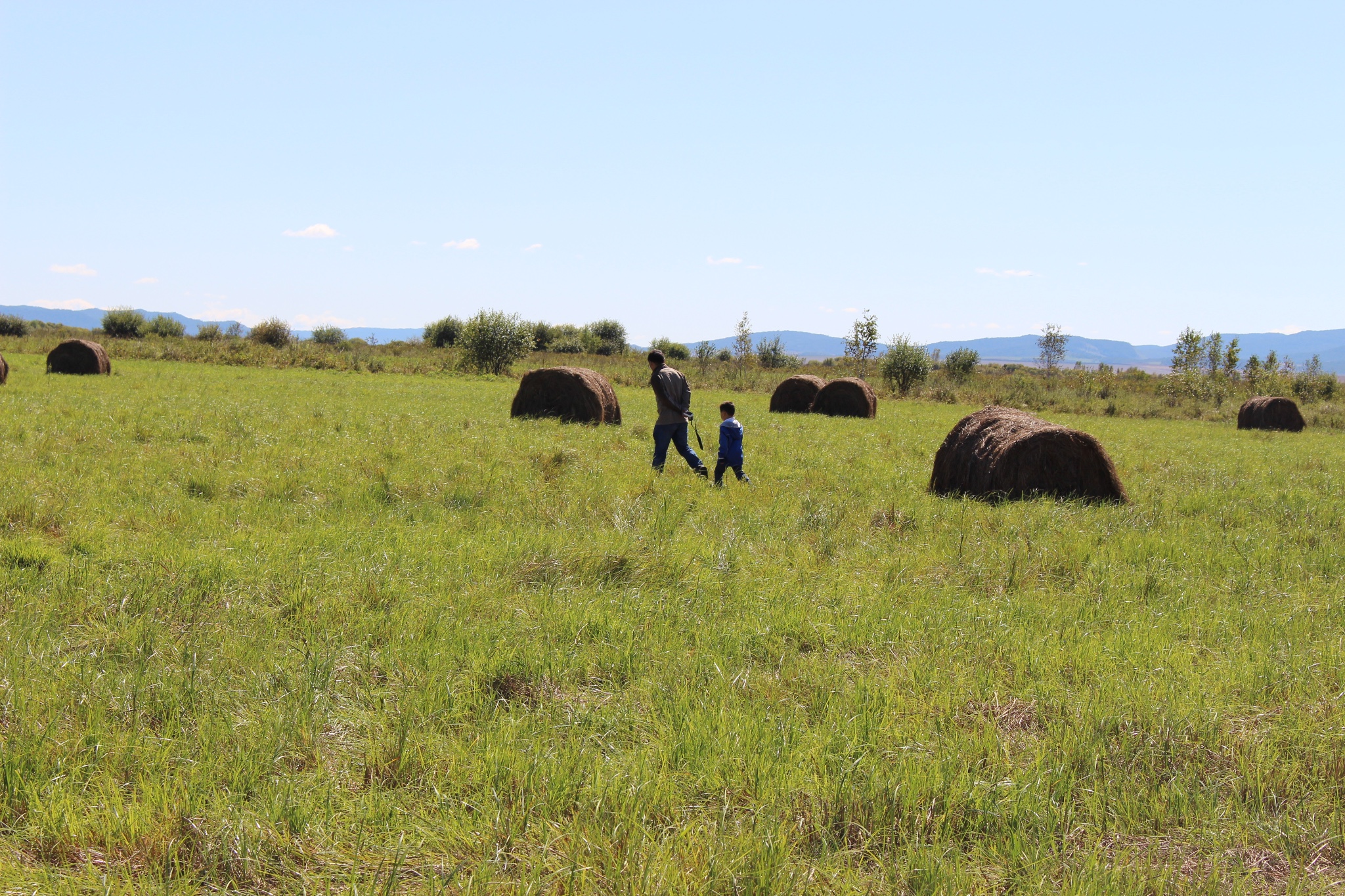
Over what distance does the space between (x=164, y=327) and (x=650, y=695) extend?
77.7 meters

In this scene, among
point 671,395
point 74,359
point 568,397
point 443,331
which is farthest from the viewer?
point 443,331

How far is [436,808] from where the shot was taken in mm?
3314

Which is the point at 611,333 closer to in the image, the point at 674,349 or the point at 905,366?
the point at 674,349

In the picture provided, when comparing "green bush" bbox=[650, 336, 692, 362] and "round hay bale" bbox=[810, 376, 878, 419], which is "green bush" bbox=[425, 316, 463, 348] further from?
"round hay bale" bbox=[810, 376, 878, 419]

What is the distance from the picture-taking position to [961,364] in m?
62.2

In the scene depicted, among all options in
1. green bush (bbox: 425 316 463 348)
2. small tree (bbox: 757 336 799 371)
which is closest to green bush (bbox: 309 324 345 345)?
green bush (bbox: 425 316 463 348)

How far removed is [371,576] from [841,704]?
381 cm

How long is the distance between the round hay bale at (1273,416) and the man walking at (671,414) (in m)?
30.1

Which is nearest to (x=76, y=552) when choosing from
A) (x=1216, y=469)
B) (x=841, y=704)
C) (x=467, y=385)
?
(x=841, y=704)

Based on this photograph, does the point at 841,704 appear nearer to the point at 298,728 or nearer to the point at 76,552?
the point at 298,728

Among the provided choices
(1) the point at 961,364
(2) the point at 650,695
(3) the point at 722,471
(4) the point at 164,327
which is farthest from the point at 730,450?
(4) the point at 164,327

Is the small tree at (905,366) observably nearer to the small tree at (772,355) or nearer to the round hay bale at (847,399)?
the round hay bale at (847,399)

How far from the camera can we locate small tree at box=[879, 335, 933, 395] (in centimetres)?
4575

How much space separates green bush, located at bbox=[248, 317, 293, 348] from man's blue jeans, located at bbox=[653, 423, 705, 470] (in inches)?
2189
